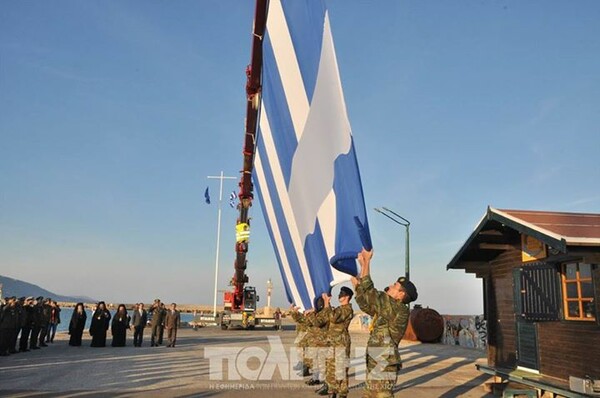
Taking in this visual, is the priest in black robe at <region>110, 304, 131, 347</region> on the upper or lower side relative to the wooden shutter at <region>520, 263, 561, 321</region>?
lower

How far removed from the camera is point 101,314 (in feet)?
58.4

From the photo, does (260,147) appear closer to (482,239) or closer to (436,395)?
(482,239)

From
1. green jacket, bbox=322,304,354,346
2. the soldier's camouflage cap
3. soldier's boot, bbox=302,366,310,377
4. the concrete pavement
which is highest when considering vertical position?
the soldier's camouflage cap

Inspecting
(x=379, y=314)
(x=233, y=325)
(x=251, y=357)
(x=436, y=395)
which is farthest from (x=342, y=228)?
(x=233, y=325)

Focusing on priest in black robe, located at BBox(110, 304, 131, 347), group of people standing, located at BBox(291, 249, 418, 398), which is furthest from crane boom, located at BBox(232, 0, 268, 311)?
priest in black robe, located at BBox(110, 304, 131, 347)

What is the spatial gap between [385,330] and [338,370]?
8.10 ft

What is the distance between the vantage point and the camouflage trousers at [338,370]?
767cm

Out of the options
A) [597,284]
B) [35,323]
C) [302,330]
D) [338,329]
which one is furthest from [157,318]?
[597,284]

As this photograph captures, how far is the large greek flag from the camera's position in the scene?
557 cm

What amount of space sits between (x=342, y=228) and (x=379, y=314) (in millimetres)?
1051

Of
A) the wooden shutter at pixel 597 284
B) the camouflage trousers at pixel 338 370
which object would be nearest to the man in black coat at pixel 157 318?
the camouflage trousers at pixel 338 370

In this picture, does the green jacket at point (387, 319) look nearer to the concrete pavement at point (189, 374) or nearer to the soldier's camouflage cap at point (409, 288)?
the soldier's camouflage cap at point (409, 288)

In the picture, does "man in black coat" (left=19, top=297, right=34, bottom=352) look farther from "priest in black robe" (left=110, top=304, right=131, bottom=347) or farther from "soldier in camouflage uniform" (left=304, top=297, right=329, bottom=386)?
"soldier in camouflage uniform" (left=304, top=297, right=329, bottom=386)

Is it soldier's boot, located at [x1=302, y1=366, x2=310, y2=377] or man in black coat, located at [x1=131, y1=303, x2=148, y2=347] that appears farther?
man in black coat, located at [x1=131, y1=303, x2=148, y2=347]
